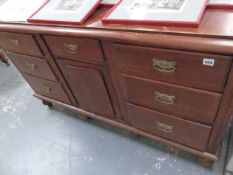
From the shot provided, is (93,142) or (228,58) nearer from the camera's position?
(228,58)

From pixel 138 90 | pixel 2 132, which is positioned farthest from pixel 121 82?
pixel 2 132

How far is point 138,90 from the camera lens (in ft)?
2.93

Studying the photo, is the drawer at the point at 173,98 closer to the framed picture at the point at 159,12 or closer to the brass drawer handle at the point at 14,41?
the framed picture at the point at 159,12

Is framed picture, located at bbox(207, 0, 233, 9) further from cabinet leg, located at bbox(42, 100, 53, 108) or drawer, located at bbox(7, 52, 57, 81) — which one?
cabinet leg, located at bbox(42, 100, 53, 108)

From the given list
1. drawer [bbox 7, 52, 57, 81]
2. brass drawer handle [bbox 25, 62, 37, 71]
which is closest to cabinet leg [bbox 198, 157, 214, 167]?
drawer [bbox 7, 52, 57, 81]

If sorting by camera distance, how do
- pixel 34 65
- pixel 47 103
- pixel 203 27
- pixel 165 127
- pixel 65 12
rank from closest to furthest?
1. pixel 203 27
2. pixel 65 12
3. pixel 165 127
4. pixel 34 65
5. pixel 47 103

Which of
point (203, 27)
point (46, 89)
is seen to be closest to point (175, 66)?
point (203, 27)

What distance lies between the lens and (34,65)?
4.00 feet

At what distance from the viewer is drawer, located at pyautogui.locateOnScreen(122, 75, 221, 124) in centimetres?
74

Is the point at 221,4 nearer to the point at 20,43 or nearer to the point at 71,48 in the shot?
the point at 71,48

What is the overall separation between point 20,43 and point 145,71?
2.37 feet

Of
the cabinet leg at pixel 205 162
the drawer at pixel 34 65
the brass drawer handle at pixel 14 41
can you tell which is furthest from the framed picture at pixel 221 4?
the brass drawer handle at pixel 14 41

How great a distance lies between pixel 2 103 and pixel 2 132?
12.4 inches

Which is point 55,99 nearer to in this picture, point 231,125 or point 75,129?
point 75,129
